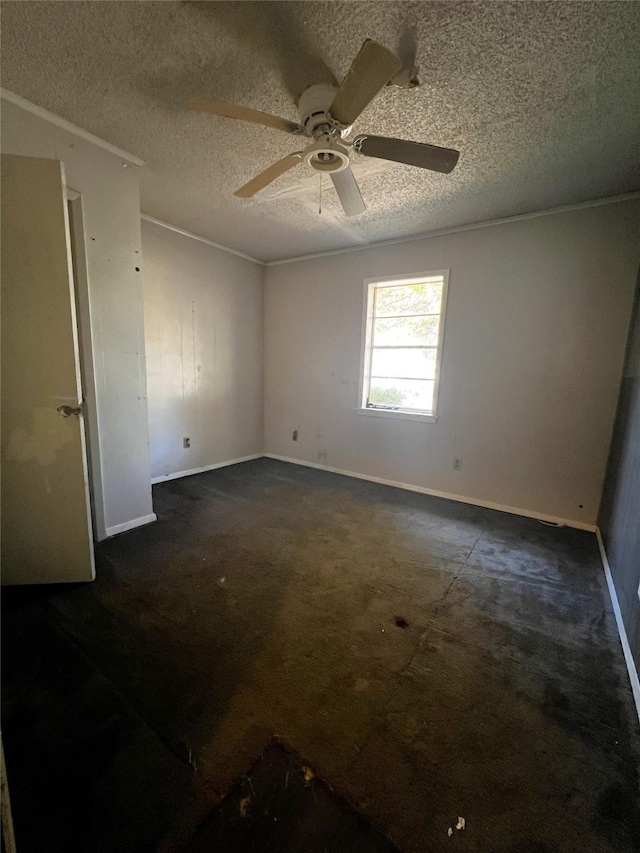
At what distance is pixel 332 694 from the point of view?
1.35 m

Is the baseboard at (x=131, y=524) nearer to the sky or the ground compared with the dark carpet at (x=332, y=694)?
nearer to the sky

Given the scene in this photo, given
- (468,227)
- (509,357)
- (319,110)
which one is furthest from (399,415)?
(319,110)

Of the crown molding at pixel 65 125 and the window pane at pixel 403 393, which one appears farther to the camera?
the window pane at pixel 403 393

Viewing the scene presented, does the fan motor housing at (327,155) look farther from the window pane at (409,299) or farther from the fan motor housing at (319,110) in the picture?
the window pane at (409,299)

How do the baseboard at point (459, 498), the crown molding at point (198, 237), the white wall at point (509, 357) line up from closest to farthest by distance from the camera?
the white wall at point (509, 357) → the baseboard at point (459, 498) → the crown molding at point (198, 237)

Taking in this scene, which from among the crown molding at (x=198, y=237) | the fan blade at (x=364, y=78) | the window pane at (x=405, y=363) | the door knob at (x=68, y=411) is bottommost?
the door knob at (x=68, y=411)

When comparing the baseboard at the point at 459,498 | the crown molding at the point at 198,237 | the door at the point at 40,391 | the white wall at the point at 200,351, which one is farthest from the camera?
the white wall at the point at 200,351

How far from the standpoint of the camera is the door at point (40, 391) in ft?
5.43

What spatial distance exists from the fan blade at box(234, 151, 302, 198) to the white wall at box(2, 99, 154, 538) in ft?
3.23

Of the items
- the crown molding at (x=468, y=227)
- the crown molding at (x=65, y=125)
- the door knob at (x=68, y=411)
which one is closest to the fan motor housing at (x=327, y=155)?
A: the crown molding at (x=65, y=125)

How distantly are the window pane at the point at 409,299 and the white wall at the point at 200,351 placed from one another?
1742 mm

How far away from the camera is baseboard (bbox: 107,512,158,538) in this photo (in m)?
2.53

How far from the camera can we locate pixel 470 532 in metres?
2.79

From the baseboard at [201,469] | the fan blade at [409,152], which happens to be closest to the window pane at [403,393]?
the baseboard at [201,469]
